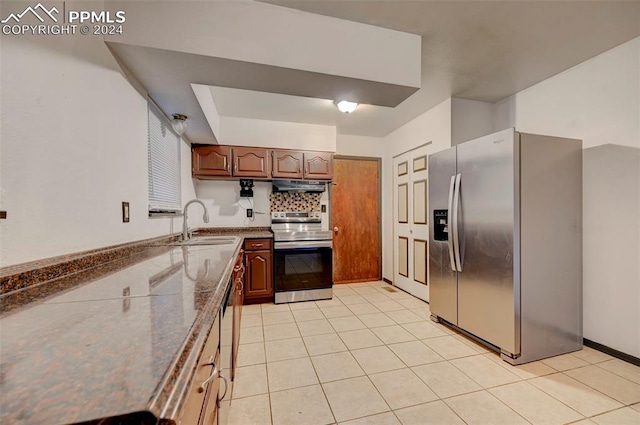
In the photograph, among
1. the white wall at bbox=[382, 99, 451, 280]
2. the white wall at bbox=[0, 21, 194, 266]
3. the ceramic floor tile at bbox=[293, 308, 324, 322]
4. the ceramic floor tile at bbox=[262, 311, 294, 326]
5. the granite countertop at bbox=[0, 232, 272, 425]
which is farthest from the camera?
the white wall at bbox=[382, 99, 451, 280]

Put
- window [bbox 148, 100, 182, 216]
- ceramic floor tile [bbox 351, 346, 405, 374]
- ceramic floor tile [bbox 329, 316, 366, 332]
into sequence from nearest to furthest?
ceramic floor tile [bbox 351, 346, 405, 374]
window [bbox 148, 100, 182, 216]
ceramic floor tile [bbox 329, 316, 366, 332]

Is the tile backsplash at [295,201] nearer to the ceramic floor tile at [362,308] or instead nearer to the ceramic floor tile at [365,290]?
the ceramic floor tile at [365,290]

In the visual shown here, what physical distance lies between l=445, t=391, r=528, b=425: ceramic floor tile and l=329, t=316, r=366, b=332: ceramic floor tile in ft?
3.76

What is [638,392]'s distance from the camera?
169 centimetres

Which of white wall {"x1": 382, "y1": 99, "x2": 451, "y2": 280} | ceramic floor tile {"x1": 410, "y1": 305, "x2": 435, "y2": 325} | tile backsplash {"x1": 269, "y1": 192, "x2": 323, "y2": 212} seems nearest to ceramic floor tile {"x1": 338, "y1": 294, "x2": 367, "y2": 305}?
ceramic floor tile {"x1": 410, "y1": 305, "x2": 435, "y2": 325}

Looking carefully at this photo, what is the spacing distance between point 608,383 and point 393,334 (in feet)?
4.81

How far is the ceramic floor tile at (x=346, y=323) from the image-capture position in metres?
2.67

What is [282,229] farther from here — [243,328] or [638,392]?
[638,392]

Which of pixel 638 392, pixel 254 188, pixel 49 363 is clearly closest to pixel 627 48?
pixel 638 392

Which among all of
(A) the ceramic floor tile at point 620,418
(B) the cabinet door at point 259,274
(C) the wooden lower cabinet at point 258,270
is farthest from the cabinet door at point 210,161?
(A) the ceramic floor tile at point 620,418

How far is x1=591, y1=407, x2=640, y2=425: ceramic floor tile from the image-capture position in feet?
4.77

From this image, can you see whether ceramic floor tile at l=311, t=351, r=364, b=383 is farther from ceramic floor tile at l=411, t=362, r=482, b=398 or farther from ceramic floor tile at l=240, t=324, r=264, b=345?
ceramic floor tile at l=240, t=324, r=264, b=345

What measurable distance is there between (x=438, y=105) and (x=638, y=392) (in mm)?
2941

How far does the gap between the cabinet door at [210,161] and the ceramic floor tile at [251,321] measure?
184 cm
